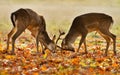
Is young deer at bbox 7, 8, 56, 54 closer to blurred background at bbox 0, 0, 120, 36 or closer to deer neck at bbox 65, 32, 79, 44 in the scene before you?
deer neck at bbox 65, 32, 79, 44

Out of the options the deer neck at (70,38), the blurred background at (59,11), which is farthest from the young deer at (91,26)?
the blurred background at (59,11)

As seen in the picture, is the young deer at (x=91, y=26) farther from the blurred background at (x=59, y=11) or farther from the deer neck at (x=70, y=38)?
the blurred background at (x=59, y=11)

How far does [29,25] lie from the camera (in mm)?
18766

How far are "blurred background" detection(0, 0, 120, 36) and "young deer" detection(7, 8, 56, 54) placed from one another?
7.14 meters

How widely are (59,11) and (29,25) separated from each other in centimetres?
2025

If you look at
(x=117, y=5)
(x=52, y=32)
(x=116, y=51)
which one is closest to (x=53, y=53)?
(x=116, y=51)

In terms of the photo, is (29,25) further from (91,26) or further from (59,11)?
(59,11)

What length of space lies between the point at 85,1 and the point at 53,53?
2974 cm

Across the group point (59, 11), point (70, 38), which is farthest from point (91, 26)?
point (59, 11)

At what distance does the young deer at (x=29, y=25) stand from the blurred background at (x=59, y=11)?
714cm

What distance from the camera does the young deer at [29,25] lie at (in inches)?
716

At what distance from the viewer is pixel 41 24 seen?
1916cm

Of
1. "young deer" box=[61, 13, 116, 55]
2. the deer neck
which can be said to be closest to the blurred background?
the deer neck

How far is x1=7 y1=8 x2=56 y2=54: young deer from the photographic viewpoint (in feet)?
59.7
